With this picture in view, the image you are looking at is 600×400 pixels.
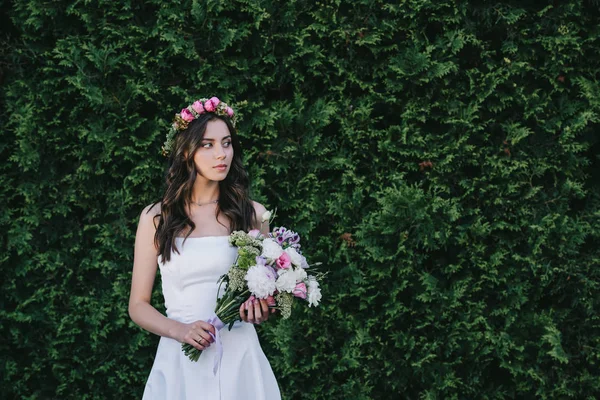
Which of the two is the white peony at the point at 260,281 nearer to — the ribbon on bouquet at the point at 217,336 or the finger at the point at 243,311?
the finger at the point at 243,311

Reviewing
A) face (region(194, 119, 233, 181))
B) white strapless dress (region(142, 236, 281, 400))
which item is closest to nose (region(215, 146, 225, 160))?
face (region(194, 119, 233, 181))

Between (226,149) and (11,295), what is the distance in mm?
2789

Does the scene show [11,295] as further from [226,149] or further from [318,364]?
[226,149]

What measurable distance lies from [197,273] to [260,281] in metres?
0.46

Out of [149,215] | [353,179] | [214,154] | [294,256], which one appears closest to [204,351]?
[294,256]

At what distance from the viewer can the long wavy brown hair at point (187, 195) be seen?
3211 millimetres

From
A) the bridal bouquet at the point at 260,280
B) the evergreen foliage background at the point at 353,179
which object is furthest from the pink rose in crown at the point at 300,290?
the evergreen foliage background at the point at 353,179

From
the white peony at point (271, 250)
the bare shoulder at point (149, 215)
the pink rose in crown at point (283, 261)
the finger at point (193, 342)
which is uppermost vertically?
the bare shoulder at point (149, 215)

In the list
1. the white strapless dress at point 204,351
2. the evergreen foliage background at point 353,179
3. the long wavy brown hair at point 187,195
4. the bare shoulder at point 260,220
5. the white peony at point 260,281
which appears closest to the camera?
the white peony at point 260,281

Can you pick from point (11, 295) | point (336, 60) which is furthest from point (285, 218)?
point (11, 295)

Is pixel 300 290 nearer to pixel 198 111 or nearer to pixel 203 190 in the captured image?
pixel 203 190

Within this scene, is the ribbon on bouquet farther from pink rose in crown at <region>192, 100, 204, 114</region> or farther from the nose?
pink rose in crown at <region>192, 100, 204, 114</region>

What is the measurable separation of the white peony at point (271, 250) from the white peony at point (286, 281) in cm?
8

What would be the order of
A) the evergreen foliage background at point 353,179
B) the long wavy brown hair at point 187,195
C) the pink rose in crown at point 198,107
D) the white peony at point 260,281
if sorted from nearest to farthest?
the white peony at point 260,281 → the long wavy brown hair at point 187,195 → the pink rose in crown at point 198,107 → the evergreen foliage background at point 353,179
